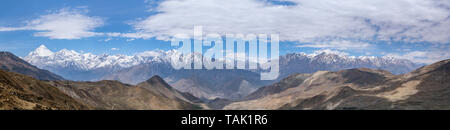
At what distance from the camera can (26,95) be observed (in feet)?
234

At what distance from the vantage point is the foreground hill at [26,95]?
56.4 m

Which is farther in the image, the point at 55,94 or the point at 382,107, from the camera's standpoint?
the point at 382,107

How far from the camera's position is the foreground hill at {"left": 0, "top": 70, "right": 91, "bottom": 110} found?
56.4 m
